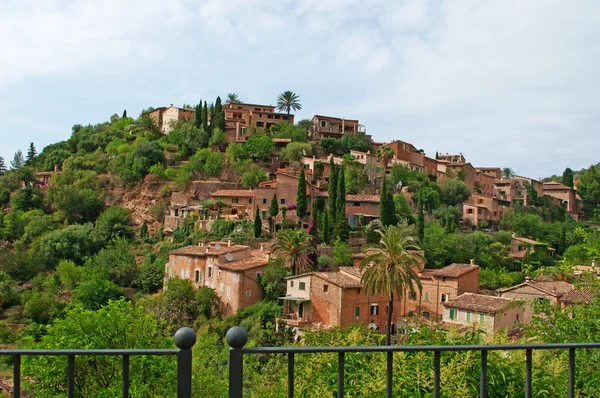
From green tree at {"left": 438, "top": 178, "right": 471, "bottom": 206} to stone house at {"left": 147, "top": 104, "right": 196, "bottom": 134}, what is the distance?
33.1m

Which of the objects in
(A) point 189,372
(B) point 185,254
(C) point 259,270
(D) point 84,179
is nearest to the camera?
(A) point 189,372

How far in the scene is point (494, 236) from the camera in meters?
47.7

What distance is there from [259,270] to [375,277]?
37.8 ft

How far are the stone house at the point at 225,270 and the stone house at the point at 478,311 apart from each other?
11.8 meters

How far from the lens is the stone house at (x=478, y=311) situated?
27625 millimetres

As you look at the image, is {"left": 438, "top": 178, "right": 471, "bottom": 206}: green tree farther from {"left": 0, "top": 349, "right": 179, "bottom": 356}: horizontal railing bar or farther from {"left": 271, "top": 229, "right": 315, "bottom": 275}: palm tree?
{"left": 0, "top": 349, "right": 179, "bottom": 356}: horizontal railing bar

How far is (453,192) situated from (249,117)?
27.1m

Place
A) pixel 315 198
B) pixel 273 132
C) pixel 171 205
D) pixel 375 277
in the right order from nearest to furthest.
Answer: pixel 375 277 < pixel 315 198 < pixel 171 205 < pixel 273 132

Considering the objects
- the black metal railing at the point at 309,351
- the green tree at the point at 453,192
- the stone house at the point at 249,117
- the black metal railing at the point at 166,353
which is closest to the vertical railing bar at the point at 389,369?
the black metal railing at the point at 309,351

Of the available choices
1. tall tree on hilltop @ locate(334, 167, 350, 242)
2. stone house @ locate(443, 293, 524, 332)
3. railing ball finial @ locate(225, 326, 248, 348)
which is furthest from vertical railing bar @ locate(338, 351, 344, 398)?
tall tree on hilltop @ locate(334, 167, 350, 242)

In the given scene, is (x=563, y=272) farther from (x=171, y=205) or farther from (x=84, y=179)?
(x=84, y=179)

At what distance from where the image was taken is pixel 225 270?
33969 mm

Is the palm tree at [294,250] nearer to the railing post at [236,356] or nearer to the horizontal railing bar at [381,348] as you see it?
the horizontal railing bar at [381,348]

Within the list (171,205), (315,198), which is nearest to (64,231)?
(171,205)
